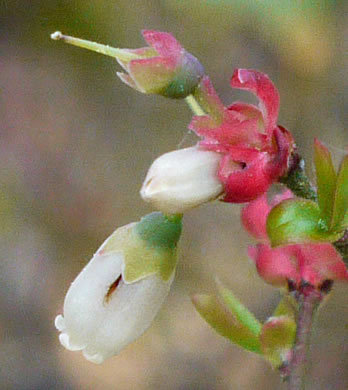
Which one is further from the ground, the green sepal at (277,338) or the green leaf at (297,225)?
the green leaf at (297,225)

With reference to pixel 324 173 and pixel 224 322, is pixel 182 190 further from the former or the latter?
pixel 224 322

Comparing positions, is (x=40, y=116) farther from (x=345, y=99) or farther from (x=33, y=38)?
(x=345, y=99)

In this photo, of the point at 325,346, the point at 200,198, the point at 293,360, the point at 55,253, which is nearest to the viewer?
the point at 200,198

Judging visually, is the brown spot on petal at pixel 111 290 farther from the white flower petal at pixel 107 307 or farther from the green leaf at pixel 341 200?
the green leaf at pixel 341 200

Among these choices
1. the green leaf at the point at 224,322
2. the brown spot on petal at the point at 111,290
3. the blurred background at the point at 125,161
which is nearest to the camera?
the brown spot on petal at the point at 111,290

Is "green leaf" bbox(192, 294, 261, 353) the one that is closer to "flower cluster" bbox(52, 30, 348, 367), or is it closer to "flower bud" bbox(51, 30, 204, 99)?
"flower cluster" bbox(52, 30, 348, 367)

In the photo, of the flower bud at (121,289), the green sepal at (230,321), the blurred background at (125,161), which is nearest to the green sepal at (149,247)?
the flower bud at (121,289)

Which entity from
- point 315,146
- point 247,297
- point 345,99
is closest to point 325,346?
point 247,297
